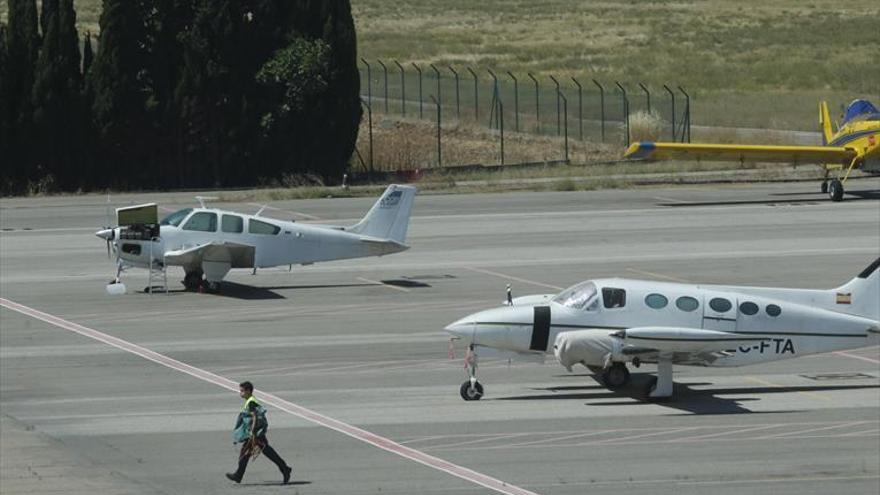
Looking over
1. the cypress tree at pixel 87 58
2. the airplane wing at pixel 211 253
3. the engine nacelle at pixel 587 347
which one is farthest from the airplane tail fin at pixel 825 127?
the engine nacelle at pixel 587 347

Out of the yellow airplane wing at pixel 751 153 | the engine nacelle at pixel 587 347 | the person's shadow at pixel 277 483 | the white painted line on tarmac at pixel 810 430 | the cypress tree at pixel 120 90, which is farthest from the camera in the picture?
the cypress tree at pixel 120 90

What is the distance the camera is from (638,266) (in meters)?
40.5

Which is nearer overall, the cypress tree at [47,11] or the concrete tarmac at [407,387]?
the concrete tarmac at [407,387]

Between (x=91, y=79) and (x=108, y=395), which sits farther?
(x=91, y=79)

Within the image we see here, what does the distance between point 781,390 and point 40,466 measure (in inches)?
451

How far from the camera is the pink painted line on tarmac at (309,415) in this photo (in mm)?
20688

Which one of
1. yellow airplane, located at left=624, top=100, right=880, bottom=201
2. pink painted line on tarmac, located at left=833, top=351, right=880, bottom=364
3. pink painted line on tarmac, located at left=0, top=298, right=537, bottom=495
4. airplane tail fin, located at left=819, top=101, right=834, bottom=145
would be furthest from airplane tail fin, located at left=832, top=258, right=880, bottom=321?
airplane tail fin, located at left=819, top=101, right=834, bottom=145

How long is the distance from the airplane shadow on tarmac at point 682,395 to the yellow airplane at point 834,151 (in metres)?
27.2

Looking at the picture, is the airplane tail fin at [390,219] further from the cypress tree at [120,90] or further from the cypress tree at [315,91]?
the cypress tree at [120,90]

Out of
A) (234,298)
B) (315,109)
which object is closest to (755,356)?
(234,298)

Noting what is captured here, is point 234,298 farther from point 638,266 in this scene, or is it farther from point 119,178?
point 119,178

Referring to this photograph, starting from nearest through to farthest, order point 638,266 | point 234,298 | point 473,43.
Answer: point 234,298 < point 638,266 < point 473,43

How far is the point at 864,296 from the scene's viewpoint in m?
25.7

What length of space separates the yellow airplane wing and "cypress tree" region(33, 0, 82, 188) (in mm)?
19546
